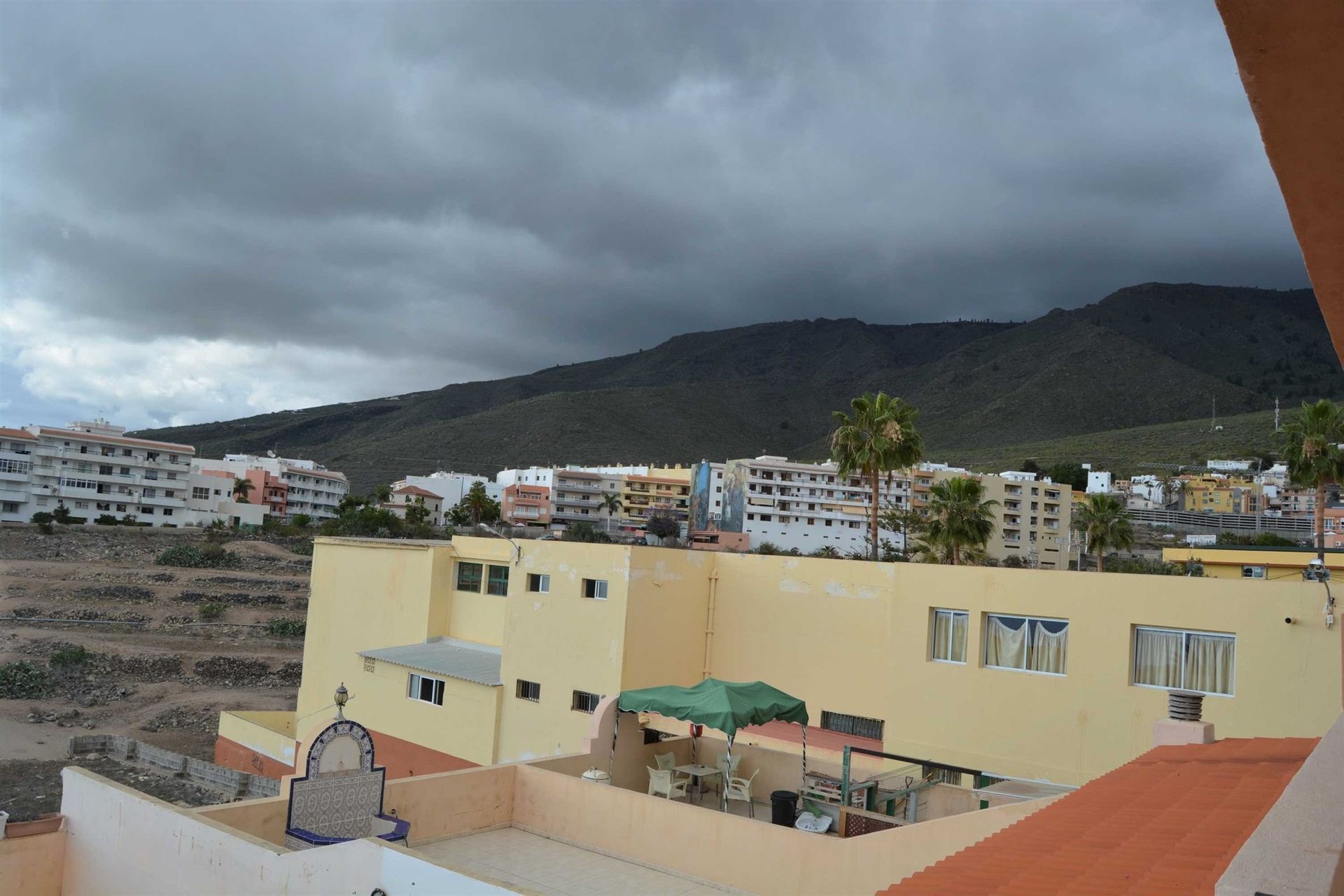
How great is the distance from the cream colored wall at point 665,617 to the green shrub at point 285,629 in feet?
158

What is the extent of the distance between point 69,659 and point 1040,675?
182 feet

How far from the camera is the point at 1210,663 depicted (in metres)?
17.1

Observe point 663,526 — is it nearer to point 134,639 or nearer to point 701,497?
point 701,497

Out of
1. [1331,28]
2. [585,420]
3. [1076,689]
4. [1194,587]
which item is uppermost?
[585,420]

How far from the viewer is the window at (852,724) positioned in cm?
2222

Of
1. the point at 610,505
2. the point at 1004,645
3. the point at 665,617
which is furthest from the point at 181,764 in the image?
the point at 610,505

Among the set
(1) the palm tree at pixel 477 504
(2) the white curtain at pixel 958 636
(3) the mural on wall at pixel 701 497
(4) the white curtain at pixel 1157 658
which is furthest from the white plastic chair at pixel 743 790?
(3) the mural on wall at pixel 701 497

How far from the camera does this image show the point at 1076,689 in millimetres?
18219

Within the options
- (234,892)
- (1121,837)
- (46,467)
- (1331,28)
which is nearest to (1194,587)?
(1121,837)

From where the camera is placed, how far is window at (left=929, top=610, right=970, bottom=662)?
19766 mm

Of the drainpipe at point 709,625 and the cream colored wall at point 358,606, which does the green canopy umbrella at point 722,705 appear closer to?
the drainpipe at point 709,625

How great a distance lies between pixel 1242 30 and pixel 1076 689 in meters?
18.5

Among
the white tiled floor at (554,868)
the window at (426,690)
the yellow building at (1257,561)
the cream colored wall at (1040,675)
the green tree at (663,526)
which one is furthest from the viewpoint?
the green tree at (663,526)

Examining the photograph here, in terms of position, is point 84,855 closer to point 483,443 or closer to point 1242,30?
point 1242,30
